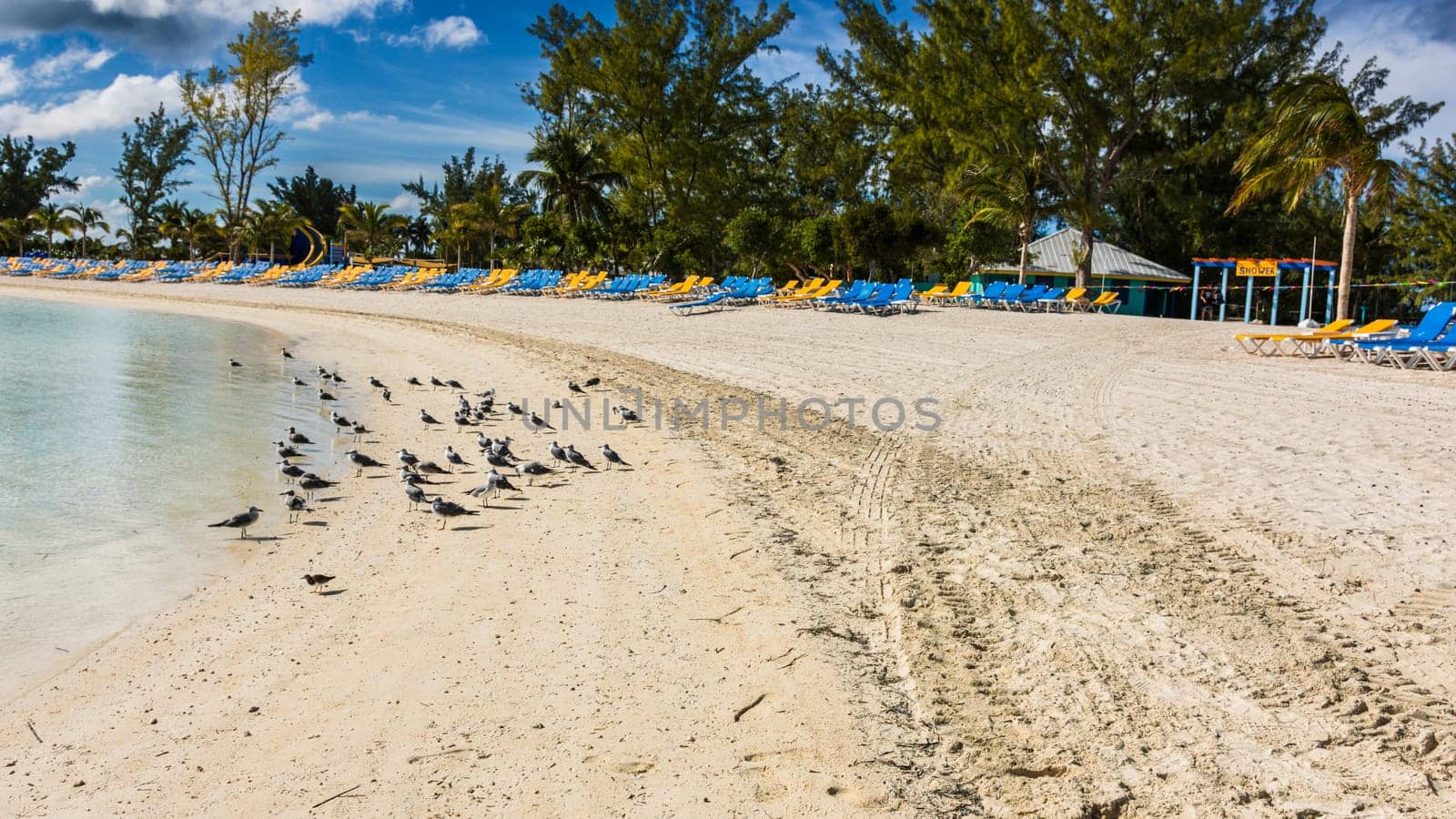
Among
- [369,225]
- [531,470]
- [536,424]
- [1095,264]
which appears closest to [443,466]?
[531,470]

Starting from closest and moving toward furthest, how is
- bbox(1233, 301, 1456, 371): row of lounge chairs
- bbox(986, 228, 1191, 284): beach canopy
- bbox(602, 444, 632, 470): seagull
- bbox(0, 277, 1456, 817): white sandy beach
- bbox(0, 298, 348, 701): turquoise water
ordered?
bbox(0, 277, 1456, 817): white sandy beach < bbox(0, 298, 348, 701): turquoise water < bbox(602, 444, 632, 470): seagull < bbox(1233, 301, 1456, 371): row of lounge chairs < bbox(986, 228, 1191, 284): beach canopy

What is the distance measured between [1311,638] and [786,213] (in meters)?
34.7

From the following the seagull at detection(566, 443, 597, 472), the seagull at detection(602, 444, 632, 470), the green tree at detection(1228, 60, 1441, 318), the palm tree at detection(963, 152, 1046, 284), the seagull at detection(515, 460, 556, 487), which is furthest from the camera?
the palm tree at detection(963, 152, 1046, 284)

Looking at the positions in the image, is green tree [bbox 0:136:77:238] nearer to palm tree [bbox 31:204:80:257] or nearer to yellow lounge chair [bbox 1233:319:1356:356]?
palm tree [bbox 31:204:80:257]

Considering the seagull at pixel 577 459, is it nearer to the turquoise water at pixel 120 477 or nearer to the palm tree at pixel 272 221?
the turquoise water at pixel 120 477

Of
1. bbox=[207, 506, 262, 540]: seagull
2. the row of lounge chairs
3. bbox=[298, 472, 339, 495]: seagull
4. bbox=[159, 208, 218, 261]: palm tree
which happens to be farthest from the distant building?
bbox=[159, 208, 218, 261]: palm tree

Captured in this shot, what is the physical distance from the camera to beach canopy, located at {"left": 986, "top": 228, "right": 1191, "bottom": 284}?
3144 cm

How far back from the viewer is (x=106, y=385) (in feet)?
43.1

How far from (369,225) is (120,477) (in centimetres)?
4587

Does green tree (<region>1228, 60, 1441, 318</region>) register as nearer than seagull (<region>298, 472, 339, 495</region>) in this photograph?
No

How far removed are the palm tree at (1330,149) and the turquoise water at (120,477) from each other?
1489 centimetres

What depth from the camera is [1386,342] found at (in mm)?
11992

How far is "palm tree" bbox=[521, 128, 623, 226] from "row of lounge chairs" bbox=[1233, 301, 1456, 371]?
25.2m

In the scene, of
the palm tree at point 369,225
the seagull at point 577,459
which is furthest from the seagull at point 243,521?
the palm tree at point 369,225
